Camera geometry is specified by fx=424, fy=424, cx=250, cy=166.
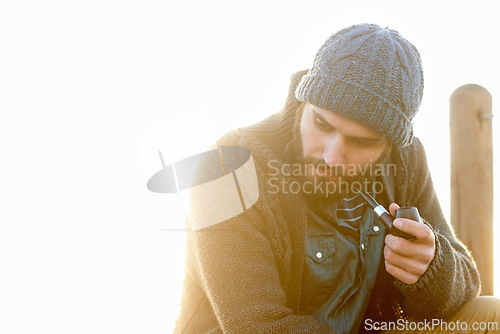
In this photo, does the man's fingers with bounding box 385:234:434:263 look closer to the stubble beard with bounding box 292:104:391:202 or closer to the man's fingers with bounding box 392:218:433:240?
the man's fingers with bounding box 392:218:433:240

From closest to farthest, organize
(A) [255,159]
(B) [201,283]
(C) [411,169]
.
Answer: (B) [201,283]
(A) [255,159]
(C) [411,169]

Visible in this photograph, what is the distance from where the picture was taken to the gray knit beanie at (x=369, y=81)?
1235 mm

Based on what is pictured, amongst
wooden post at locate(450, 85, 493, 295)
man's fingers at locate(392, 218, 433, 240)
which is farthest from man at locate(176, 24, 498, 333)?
wooden post at locate(450, 85, 493, 295)

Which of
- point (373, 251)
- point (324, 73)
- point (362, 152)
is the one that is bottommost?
point (373, 251)

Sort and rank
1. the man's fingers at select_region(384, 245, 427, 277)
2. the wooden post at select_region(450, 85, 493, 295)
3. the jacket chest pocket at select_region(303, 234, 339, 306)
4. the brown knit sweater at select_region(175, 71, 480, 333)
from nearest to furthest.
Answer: the brown knit sweater at select_region(175, 71, 480, 333) < the man's fingers at select_region(384, 245, 427, 277) < the jacket chest pocket at select_region(303, 234, 339, 306) < the wooden post at select_region(450, 85, 493, 295)

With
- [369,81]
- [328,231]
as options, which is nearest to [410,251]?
[328,231]

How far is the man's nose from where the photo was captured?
1294 millimetres

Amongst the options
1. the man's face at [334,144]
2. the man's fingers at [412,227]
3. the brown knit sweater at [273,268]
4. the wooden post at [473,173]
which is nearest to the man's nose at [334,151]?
the man's face at [334,144]

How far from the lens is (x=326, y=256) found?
140 cm

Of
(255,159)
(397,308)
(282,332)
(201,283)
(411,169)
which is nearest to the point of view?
(282,332)

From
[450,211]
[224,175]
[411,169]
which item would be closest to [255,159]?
[224,175]

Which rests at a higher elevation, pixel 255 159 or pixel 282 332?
pixel 255 159

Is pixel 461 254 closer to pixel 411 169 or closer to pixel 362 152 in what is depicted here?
pixel 411 169

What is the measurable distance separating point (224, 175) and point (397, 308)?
2.54 ft
